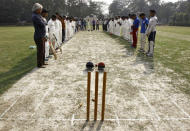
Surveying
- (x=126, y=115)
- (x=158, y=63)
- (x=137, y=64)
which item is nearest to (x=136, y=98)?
(x=126, y=115)

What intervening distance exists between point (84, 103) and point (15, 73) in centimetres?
334

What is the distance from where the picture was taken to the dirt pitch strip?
126 inches

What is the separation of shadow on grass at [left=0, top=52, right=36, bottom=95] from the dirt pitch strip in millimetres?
234

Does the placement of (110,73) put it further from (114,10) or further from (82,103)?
(114,10)

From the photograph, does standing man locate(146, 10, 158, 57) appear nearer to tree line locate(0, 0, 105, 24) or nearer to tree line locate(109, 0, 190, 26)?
tree line locate(0, 0, 105, 24)

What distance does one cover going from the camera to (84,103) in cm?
399

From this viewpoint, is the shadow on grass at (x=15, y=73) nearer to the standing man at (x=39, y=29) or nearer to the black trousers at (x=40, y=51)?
the black trousers at (x=40, y=51)

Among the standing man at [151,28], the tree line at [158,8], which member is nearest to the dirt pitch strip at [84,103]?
the standing man at [151,28]

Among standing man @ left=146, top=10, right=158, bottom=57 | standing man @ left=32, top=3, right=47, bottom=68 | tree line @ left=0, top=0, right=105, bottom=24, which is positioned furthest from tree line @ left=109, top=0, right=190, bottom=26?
standing man @ left=32, top=3, right=47, bottom=68

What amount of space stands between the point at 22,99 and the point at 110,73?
3160 millimetres

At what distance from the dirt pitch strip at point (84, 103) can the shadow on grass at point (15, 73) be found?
0.23 metres

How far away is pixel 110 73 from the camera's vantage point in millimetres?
6188

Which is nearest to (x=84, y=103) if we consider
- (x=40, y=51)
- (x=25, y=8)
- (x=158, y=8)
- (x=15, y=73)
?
(x=15, y=73)

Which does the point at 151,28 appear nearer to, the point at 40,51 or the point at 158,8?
the point at 40,51
